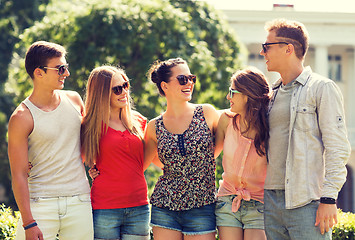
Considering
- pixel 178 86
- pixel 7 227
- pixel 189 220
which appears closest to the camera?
pixel 189 220

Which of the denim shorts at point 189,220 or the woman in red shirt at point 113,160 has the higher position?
the woman in red shirt at point 113,160

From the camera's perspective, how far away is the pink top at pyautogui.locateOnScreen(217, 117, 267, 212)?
355 cm

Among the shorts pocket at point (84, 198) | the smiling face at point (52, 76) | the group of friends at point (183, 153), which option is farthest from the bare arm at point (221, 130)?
the smiling face at point (52, 76)

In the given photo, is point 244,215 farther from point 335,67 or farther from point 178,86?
point 335,67

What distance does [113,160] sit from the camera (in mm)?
3711

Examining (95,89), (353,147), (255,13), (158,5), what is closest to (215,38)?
(158,5)

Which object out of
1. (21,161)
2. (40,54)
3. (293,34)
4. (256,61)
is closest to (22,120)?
(21,161)

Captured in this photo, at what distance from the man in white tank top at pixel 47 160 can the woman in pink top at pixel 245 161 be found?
35.7 inches

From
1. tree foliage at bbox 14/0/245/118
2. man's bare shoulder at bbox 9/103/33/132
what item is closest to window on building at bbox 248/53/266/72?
tree foliage at bbox 14/0/245/118

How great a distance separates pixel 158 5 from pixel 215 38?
1675 millimetres

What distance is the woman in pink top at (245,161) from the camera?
11.5 ft

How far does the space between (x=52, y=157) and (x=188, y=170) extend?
2.91 feet

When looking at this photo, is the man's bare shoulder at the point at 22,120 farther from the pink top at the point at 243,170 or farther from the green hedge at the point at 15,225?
the green hedge at the point at 15,225

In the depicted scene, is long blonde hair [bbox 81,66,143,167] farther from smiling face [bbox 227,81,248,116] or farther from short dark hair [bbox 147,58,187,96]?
smiling face [bbox 227,81,248,116]
